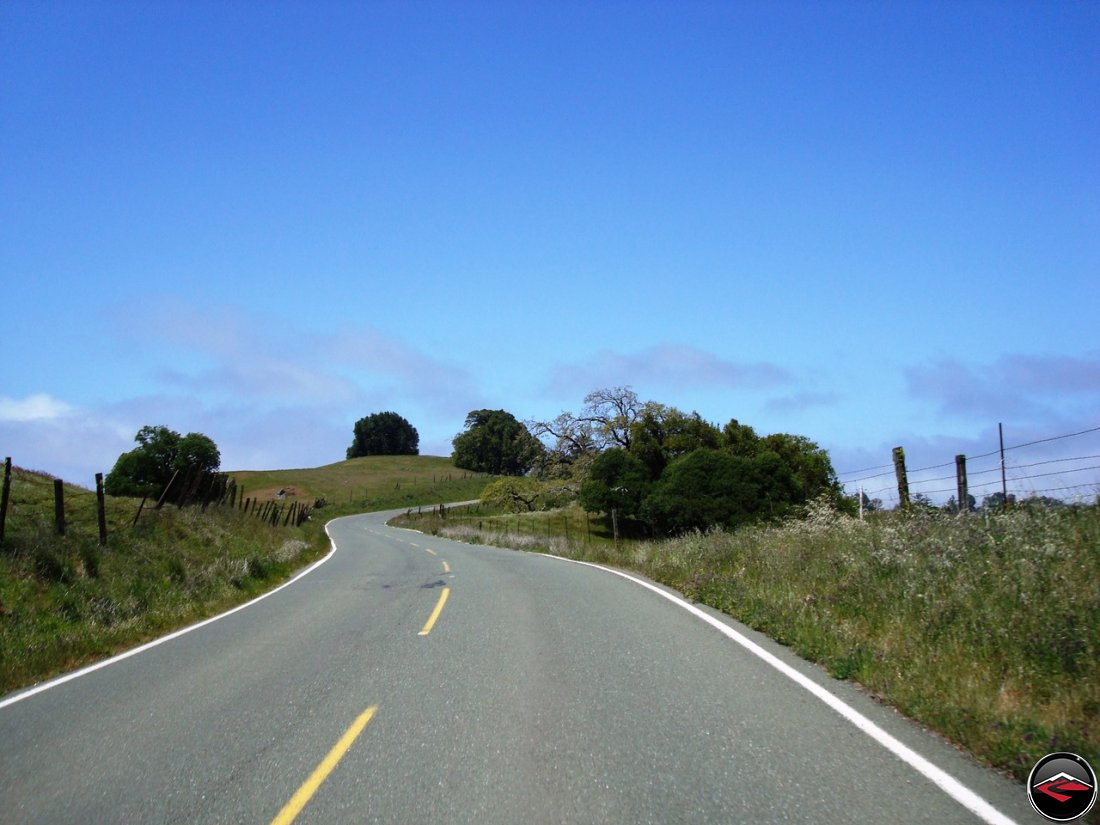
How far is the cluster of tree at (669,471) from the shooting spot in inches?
2221

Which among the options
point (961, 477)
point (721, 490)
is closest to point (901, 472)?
point (961, 477)

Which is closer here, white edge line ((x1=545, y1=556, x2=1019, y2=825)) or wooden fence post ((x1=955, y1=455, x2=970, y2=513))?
white edge line ((x1=545, y1=556, x2=1019, y2=825))

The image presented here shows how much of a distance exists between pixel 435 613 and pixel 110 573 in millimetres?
7799

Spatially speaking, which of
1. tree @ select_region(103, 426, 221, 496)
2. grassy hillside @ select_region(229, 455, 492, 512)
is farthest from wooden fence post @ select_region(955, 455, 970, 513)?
grassy hillside @ select_region(229, 455, 492, 512)

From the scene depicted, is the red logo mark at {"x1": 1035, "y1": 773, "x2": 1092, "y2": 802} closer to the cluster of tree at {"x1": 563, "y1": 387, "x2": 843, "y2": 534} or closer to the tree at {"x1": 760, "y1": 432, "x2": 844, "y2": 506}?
the cluster of tree at {"x1": 563, "y1": 387, "x2": 843, "y2": 534}

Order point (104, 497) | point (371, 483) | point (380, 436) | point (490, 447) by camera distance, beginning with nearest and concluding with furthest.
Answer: point (104, 497) → point (371, 483) → point (490, 447) → point (380, 436)

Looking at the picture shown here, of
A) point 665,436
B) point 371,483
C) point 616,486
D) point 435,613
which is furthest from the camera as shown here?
point 371,483

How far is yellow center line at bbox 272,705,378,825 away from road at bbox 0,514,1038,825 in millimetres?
21

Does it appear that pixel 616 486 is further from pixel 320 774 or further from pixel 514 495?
pixel 320 774

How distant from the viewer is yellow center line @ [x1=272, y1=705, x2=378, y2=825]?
4945mm

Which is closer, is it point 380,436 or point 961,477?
point 961,477

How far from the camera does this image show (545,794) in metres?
5.15

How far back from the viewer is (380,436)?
190 m

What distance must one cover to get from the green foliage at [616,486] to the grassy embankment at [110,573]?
33.7m
